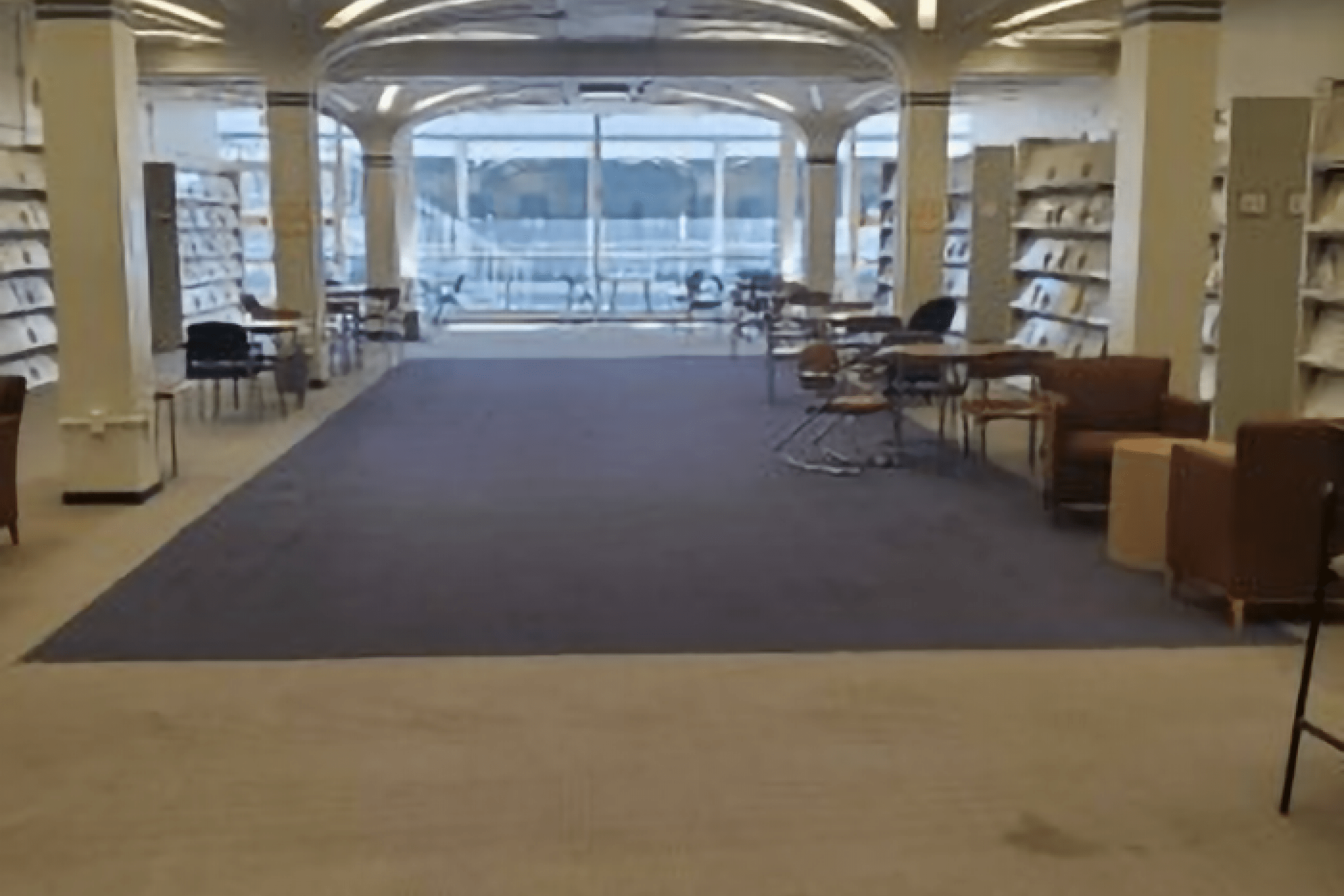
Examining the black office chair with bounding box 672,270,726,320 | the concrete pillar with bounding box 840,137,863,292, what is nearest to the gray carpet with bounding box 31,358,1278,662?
the black office chair with bounding box 672,270,726,320

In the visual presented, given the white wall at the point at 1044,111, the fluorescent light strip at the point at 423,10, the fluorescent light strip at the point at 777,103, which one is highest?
the fluorescent light strip at the point at 423,10

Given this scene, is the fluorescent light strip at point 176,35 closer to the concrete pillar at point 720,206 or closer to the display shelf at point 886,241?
the display shelf at point 886,241

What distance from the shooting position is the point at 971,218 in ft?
50.1

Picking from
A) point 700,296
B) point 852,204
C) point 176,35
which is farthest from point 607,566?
point 852,204

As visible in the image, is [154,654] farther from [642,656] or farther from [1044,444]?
[1044,444]

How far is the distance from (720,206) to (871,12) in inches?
536

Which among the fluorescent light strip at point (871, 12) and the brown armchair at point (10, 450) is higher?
the fluorescent light strip at point (871, 12)

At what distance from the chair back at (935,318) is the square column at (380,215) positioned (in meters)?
10.6

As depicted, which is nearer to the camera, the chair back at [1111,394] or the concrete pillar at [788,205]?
the chair back at [1111,394]

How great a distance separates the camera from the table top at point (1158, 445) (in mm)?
6502

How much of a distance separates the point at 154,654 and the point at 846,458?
17.9ft

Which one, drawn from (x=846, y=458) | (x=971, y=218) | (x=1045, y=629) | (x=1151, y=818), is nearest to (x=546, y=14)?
(x=971, y=218)

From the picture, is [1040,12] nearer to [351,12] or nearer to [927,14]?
[927,14]

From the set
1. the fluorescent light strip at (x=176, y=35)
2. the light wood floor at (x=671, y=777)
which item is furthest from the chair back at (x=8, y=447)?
the fluorescent light strip at (x=176, y=35)
